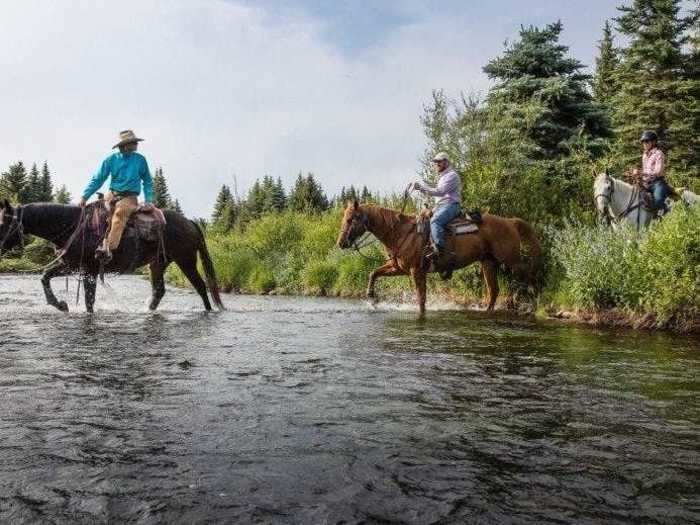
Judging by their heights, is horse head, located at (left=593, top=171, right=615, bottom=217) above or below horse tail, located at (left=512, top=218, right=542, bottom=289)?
above

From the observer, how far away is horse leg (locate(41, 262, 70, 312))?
1032cm

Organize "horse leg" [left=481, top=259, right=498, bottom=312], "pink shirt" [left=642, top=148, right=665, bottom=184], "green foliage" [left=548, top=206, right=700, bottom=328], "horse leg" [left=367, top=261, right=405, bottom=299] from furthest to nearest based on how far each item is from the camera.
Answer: "horse leg" [left=481, top=259, right=498, bottom=312] → "horse leg" [left=367, top=261, right=405, bottom=299] → "pink shirt" [left=642, top=148, right=665, bottom=184] → "green foliage" [left=548, top=206, right=700, bottom=328]

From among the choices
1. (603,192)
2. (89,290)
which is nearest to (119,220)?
(89,290)

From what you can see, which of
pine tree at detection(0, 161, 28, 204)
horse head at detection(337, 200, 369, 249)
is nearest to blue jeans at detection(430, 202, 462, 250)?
horse head at detection(337, 200, 369, 249)

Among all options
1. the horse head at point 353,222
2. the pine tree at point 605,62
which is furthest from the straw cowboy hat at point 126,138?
the pine tree at point 605,62

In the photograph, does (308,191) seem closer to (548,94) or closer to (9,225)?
(548,94)

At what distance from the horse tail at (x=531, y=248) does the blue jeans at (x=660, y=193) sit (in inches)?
92.8

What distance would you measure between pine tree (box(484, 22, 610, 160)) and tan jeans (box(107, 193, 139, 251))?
43.4 ft

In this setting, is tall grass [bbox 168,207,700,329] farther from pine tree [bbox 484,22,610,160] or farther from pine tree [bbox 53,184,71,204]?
pine tree [bbox 53,184,71,204]

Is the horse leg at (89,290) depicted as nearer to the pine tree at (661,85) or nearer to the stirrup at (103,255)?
the stirrup at (103,255)

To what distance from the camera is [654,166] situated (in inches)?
487

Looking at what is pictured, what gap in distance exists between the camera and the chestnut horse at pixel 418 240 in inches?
475

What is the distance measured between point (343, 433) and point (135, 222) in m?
8.36

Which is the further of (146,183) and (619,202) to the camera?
(619,202)
